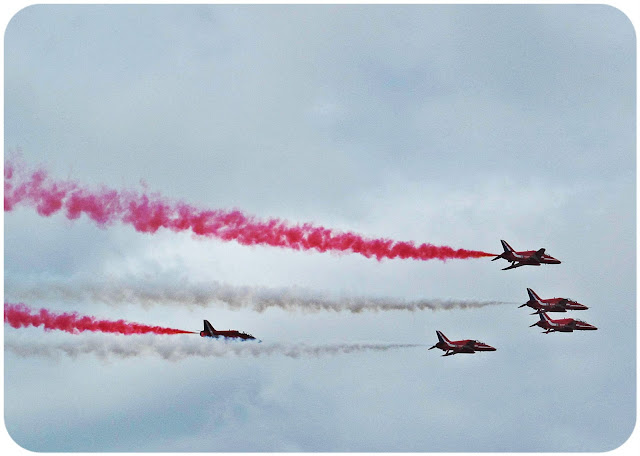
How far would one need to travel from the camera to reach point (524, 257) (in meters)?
85.9

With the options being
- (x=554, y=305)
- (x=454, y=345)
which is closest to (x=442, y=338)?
(x=454, y=345)

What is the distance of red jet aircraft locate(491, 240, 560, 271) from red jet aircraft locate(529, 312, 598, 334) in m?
5.44

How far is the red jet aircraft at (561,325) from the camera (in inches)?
3526

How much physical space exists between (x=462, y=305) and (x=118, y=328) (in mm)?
24425

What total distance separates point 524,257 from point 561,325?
719 centimetres

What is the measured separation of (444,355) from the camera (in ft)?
294

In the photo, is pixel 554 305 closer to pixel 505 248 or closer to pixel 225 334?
pixel 505 248

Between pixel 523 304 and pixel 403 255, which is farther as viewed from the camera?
pixel 523 304

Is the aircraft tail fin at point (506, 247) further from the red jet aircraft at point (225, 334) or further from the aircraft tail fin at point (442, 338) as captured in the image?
the red jet aircraft at point (225, 334)

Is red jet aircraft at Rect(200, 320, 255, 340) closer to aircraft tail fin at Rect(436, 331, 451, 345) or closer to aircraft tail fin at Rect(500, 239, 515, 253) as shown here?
aircraft tail fin at Rect(436, 331, 451, 345)

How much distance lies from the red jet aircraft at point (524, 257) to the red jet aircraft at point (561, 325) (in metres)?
5.44

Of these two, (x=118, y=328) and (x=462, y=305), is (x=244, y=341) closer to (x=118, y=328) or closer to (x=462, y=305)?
(x=118, y=328)

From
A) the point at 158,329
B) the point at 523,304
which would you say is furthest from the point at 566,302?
the point at 158,329

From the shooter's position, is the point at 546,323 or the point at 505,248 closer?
the point at 505,248
